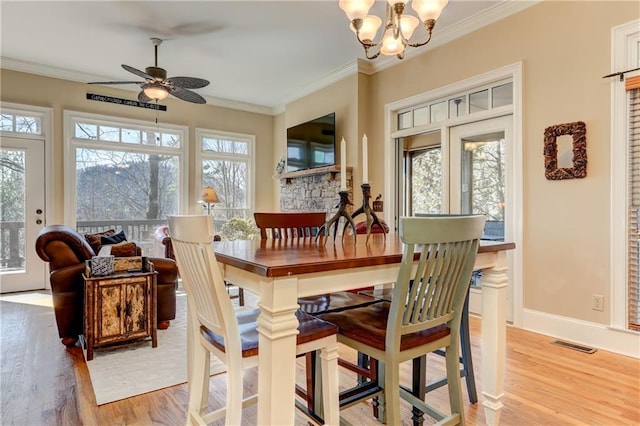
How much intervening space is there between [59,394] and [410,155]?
3.90m

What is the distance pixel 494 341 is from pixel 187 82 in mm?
3547

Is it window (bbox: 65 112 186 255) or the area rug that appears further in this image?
window (bbox: 65 112 186 255)

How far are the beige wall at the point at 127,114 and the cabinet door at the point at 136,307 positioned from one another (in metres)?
3.10

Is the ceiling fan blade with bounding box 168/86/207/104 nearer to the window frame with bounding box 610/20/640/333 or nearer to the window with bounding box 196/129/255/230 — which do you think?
the window with bounding box 196/129/255/230

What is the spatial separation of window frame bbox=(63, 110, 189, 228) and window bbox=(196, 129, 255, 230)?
0.28 m

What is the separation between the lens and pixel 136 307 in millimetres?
2721

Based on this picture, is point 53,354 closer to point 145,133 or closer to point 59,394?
point 59,394

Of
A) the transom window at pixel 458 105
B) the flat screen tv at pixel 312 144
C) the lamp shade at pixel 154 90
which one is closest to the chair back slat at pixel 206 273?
the lamp shade at pixel 154 90

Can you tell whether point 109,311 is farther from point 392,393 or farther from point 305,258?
point 392,393

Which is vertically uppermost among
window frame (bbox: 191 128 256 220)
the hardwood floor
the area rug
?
window frame (bbox: 191 128 256 220)

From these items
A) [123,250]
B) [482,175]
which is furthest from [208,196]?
[482,175]

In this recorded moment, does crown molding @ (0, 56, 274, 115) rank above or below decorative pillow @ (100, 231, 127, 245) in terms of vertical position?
above

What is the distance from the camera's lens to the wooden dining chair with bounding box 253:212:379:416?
163cm

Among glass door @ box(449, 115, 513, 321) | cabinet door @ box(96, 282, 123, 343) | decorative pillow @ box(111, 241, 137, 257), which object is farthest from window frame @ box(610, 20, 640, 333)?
decorative pillow @ box(111, 241, 137, 257)
